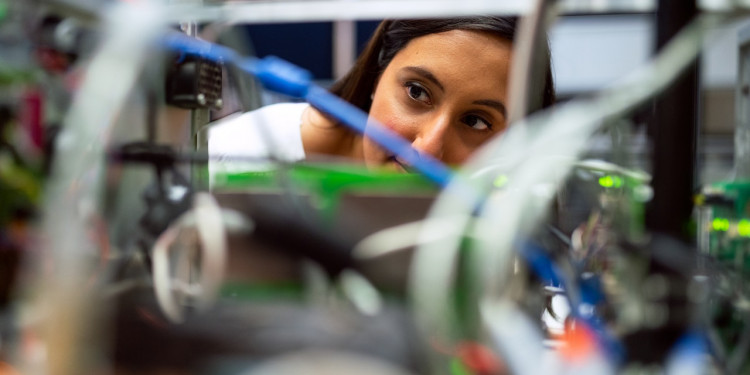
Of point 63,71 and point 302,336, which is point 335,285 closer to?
point 302,336

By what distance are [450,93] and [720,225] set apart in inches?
15.7

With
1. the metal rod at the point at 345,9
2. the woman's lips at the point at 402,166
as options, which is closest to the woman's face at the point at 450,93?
the woman's lips at the point at 402,166

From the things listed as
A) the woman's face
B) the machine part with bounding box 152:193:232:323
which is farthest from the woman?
the machine part with bounding box 152:193:232:323

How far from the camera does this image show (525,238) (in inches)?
11.1

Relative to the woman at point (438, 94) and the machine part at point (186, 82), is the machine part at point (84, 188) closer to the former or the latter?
the machine part at point (186, 82)

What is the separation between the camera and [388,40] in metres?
1.02

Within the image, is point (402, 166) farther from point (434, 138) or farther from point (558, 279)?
point (434, 138)

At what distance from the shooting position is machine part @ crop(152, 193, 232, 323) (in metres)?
0.30

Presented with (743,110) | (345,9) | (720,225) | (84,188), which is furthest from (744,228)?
(84,188)

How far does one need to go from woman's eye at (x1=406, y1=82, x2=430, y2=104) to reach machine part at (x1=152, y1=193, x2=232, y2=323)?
0.56m

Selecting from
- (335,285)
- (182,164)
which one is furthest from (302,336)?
(182,164)

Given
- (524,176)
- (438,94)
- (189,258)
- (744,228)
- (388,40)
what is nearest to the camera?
(524,176)

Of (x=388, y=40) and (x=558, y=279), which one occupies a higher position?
(x=388, y=40)

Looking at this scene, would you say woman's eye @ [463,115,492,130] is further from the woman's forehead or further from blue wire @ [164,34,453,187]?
blue wire @ [164,34,453,187]
